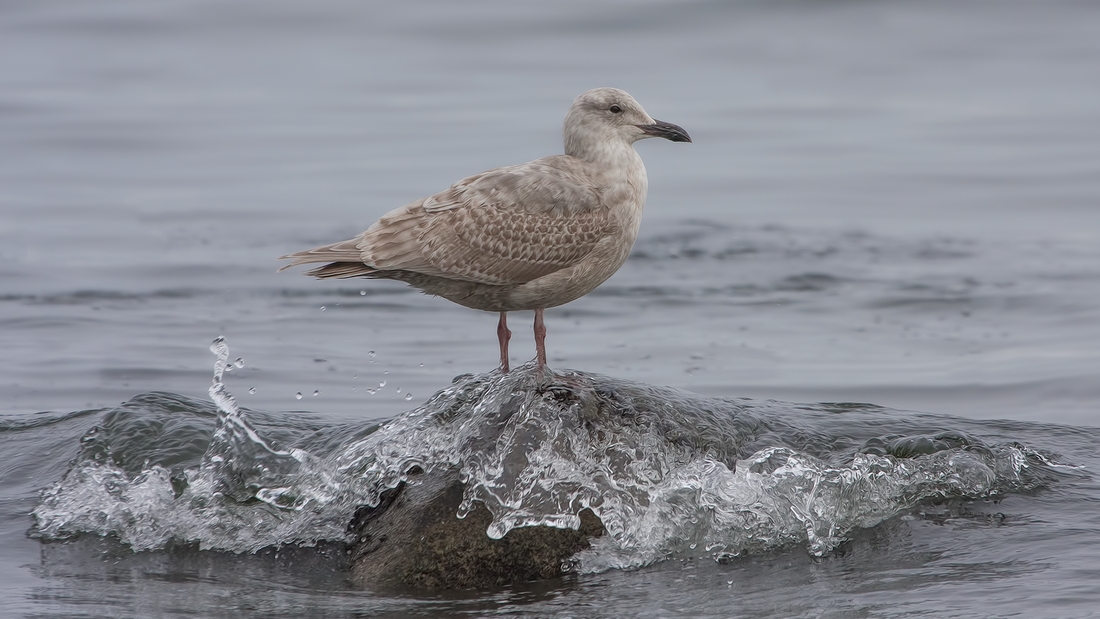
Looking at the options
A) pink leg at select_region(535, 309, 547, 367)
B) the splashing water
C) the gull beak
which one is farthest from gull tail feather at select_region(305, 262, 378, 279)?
the gull beak

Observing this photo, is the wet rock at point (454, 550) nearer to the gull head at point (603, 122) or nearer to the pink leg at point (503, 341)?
the pink leg at point (503, 341)

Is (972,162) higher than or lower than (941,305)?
higher

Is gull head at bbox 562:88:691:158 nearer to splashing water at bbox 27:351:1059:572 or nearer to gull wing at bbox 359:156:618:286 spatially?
gull wing at bbox 359:156:618:286

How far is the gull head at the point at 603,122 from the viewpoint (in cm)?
710

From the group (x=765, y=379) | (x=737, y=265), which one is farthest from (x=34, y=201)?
(x=765, y=379)

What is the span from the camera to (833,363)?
10.2 meters

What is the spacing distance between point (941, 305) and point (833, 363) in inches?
88.5

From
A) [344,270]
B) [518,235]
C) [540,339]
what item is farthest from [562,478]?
[344,270]

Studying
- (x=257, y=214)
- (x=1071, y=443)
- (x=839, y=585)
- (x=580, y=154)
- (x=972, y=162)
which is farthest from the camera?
(x=972, y=162)

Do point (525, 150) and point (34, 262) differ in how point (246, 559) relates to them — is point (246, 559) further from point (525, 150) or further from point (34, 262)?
point (525, 150)

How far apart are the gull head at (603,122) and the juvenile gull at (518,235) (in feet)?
0.04

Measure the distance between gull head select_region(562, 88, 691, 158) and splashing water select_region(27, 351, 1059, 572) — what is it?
1.26 metres

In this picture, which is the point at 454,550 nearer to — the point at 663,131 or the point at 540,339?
the point at 540,339

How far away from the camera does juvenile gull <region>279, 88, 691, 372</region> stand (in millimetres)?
6785
